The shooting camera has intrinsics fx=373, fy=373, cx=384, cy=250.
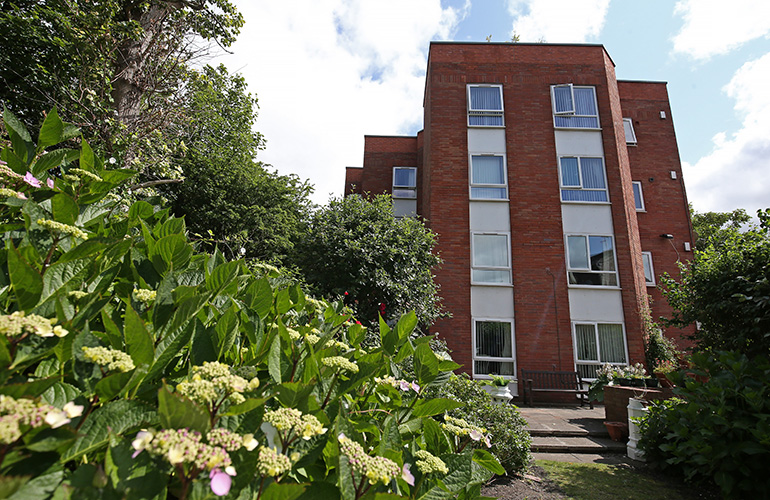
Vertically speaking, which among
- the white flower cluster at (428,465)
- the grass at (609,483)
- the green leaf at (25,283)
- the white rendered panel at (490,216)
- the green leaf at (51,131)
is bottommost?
the grass at (609,483)

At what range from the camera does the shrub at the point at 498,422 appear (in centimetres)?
460

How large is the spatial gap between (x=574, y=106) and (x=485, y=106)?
11.5 feet

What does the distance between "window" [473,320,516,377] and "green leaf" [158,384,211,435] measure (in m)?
13.0

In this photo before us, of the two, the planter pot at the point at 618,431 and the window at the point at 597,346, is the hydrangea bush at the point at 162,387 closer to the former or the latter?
the planter pot at the point at 618,431

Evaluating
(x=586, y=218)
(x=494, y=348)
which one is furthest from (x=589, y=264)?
(x=494, y=348)

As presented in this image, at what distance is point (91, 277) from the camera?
35.7 inches

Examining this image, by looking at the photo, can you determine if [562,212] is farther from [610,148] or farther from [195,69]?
[195,69]

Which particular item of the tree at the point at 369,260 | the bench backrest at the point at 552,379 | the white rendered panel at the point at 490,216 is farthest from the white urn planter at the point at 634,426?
the white rendered panel at the point at 490,216

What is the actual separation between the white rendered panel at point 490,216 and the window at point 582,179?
2290 mm

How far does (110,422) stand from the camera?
22.7 inches

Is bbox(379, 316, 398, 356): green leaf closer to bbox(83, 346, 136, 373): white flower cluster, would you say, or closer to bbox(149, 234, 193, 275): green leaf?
bbox(149, 234, 193, 275): green leaf

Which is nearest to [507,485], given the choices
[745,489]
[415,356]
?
[745,489]

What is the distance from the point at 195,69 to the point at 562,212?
12527 millimetres

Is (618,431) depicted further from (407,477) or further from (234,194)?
(234,194)
